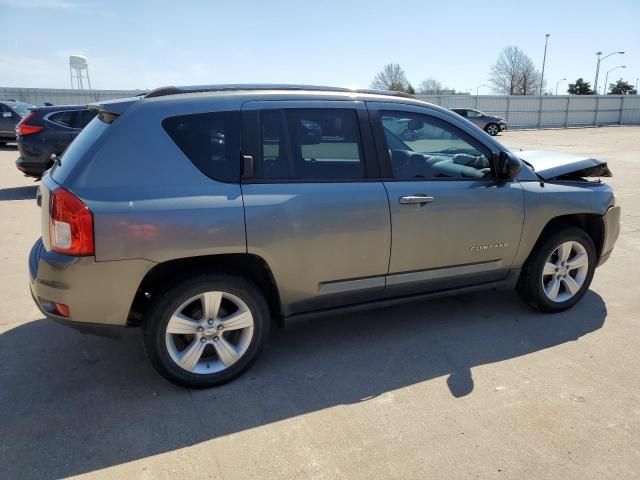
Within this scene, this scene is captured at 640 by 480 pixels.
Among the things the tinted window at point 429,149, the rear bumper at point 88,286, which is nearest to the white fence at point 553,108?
the tinted window at point 429,149

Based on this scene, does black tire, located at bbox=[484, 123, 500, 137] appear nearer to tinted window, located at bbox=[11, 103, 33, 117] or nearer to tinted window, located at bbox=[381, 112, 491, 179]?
tinted window, located at bbox=[11, 103, 33, 117]

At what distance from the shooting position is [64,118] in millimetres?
9516

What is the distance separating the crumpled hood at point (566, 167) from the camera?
4156 millimetres

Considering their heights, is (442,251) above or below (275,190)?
below

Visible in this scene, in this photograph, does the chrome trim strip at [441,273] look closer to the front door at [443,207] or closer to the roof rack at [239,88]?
the front door at [443,207]

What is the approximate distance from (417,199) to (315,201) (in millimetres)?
773

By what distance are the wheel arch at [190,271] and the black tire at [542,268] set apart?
7.30ft

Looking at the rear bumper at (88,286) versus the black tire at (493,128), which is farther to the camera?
the black tire at (493,128)

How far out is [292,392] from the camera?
3.13 metres

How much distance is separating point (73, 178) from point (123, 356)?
1.39m

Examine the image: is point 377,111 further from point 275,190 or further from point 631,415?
point 631,415

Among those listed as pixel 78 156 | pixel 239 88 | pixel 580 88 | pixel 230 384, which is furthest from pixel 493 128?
pixel 580 88

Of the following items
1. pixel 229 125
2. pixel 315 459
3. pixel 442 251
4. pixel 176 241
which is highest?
pixel 229 125

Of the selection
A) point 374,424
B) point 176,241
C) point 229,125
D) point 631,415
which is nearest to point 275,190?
point 229,125
